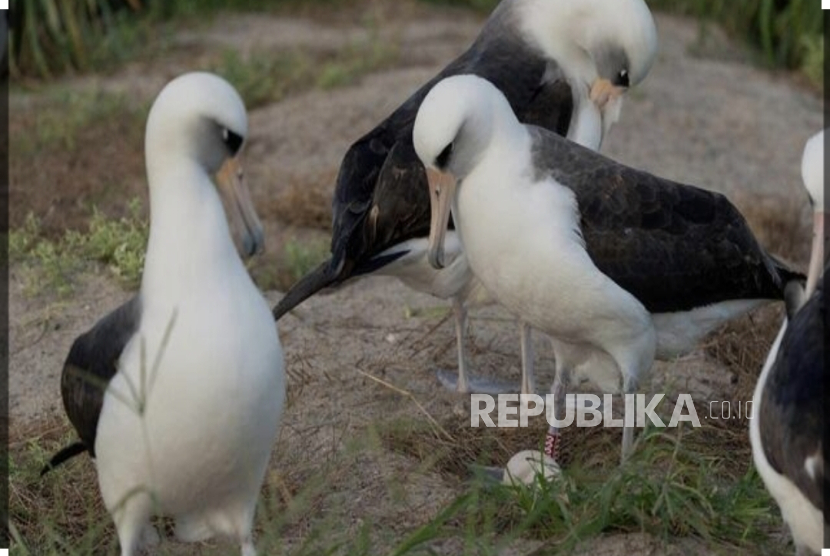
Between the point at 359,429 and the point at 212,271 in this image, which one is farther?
the point at 359,429

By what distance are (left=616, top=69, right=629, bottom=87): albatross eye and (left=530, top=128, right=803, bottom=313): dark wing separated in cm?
96

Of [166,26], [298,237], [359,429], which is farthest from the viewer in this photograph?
[166,26]

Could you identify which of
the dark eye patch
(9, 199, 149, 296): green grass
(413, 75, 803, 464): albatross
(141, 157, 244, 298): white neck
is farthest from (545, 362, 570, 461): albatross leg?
(9, 199, 149, 296): green grass

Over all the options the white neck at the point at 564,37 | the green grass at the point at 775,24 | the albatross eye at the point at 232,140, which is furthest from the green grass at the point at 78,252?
the green grass at the point at 775,24

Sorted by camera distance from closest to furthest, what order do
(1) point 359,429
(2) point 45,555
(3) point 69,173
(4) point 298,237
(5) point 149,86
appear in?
(2) point 45,555 → (1) point 359,429 → (4) point 298,237 → (3) point 69,173 → (5) point 149,86

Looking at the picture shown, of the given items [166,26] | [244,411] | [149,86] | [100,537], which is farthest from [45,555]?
[166,26]

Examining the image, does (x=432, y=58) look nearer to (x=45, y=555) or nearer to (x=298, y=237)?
(x=298, y=237)

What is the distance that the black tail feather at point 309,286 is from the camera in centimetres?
618

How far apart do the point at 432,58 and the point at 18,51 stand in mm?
2404

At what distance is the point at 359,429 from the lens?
5996 mm

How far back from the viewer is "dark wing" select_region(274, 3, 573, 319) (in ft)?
20.3

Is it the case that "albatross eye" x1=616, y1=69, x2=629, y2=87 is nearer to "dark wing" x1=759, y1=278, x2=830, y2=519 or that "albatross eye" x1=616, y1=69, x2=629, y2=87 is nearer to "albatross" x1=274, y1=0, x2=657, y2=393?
"albatross" x1=274, y1=0, x2=657, y2=393

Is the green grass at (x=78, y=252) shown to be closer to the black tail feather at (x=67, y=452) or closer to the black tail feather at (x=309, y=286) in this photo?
the black tail feather at (x=309, y=286)

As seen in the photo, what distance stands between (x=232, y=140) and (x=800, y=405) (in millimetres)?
1516
